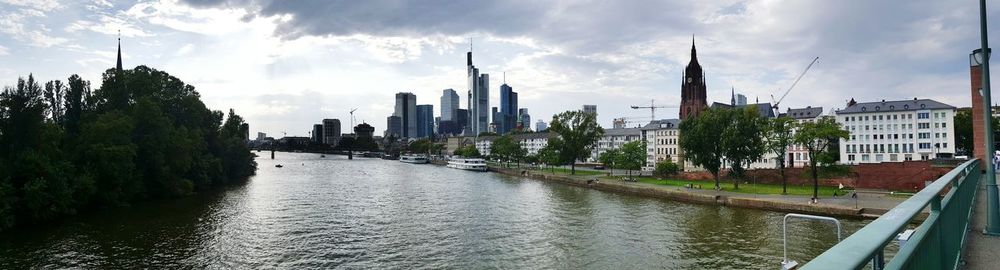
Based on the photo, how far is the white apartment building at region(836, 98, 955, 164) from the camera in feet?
320

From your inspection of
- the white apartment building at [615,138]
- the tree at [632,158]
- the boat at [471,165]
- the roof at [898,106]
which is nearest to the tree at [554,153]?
the tree at [632,158]

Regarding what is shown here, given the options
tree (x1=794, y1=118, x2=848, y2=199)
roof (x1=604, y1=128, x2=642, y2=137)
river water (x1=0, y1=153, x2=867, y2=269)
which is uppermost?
roof (x1=604, y1=128, x2=642, y2=137)

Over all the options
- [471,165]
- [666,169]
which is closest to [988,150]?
[666,169]

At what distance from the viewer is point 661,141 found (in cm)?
14300

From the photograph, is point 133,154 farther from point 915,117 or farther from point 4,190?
point 915,117

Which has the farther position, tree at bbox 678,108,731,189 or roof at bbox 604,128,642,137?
roof at bbox 604,128,642,137

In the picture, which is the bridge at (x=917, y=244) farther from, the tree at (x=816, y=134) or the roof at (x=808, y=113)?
the roof at (x=808, y=113)

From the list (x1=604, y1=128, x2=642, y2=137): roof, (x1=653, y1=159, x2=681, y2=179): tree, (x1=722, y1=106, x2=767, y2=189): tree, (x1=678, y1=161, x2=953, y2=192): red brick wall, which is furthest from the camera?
(x1=604, y1=128, x2=642, y2=137): roof

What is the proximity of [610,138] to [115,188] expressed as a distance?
148080 millimetres

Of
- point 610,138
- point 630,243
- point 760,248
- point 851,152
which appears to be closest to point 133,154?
point 630,243

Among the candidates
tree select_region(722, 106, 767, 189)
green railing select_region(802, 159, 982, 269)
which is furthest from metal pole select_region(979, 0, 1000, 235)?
tree select_region(722, 106, 767, 189)

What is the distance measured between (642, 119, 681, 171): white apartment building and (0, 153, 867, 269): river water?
81155 millimetres

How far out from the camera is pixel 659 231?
42.1 m

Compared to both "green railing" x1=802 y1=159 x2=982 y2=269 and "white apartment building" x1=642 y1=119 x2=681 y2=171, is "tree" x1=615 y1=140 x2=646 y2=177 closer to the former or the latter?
"white apartment building" x1=642 y1=119 x2=681 y2=171
